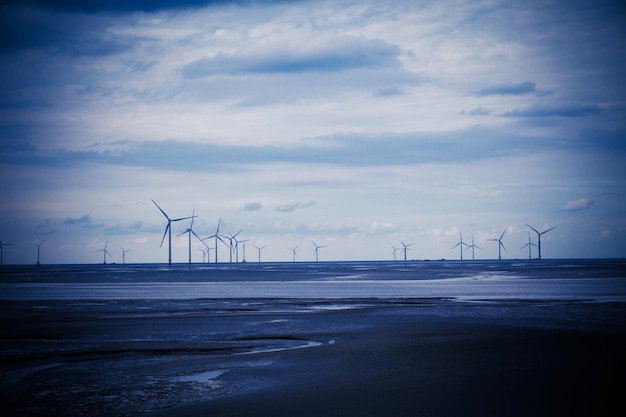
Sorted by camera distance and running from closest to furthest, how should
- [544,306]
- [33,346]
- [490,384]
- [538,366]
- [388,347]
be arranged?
[490,384] → [538,366] → [388,347] → [33,346] → [544,306]

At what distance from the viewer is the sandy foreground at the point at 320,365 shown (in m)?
12.8

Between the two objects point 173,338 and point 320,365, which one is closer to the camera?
point 320,365

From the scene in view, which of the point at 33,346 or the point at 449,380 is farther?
the point at 33,346

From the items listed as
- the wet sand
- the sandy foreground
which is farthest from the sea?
the wet sand

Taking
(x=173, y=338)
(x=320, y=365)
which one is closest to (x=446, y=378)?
(x=320, y=365)

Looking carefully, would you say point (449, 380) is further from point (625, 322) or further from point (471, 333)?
point (625, 322)

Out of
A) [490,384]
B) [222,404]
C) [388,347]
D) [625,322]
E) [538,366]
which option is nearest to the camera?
[222,404]

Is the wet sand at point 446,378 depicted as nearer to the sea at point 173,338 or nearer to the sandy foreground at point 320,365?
the sandy foreground at point 320,365

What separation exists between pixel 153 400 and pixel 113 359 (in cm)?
618

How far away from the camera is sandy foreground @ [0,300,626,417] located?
42.0 ft

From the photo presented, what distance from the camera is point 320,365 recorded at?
57.4 feet

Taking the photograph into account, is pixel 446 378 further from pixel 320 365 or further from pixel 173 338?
pixel 173 338

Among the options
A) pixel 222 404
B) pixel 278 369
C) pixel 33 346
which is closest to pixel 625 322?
pixel 278 369

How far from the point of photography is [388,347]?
20531mm
